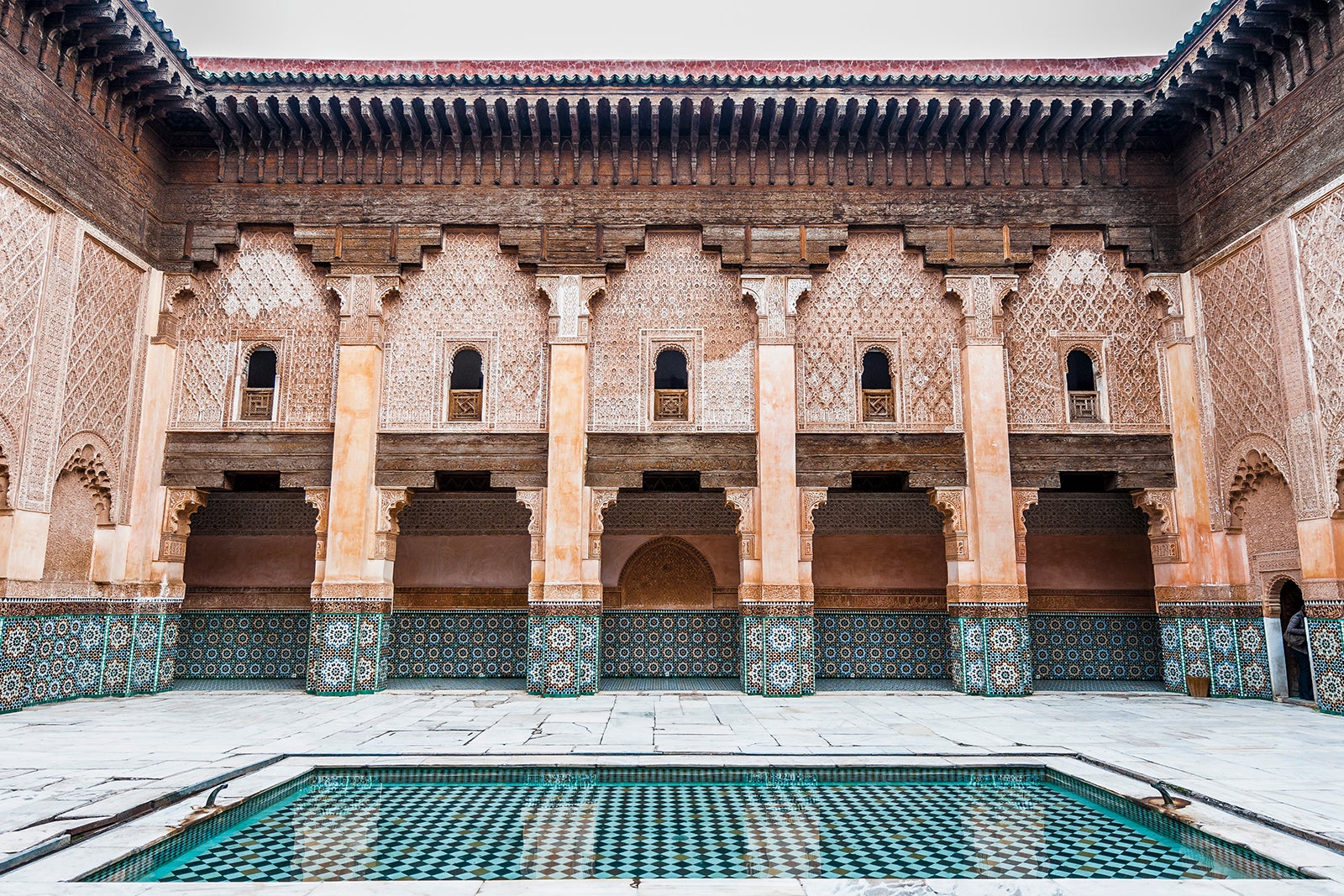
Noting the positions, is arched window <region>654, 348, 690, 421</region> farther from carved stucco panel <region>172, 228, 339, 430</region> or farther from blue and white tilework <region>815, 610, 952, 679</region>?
carved stucco panel <region>172, 228, 339, 430</region>

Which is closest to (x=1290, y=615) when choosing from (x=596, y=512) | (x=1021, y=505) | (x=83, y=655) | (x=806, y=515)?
(x=1021, y=505)

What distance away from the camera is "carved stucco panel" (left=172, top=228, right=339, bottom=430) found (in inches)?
332

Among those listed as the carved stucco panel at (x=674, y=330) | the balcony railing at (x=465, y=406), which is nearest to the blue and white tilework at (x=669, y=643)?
the carved stucco panel at (x=674, y=330)

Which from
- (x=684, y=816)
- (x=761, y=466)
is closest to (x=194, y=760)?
(x=684, y=816)

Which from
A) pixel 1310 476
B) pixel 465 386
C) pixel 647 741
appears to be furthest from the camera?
pixel 465 386

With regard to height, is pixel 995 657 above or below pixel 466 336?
below

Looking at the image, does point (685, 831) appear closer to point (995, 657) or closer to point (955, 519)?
point (995, 657)

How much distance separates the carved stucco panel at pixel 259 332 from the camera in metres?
8.45

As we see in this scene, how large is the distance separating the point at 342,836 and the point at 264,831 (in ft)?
1.12

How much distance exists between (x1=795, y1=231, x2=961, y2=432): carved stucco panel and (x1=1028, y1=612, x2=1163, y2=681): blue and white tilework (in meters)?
2.74

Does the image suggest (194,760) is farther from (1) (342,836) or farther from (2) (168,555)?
(2) (168,555)

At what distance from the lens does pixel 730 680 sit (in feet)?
29.3

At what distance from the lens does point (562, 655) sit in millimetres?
7879

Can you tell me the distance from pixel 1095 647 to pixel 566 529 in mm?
5799
